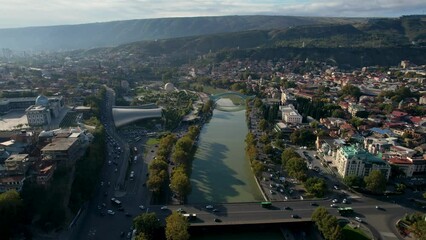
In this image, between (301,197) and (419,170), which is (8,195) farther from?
(419,170)

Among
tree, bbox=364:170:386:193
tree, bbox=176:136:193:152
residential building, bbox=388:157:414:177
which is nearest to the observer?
tree, bbox=364:170:386:193

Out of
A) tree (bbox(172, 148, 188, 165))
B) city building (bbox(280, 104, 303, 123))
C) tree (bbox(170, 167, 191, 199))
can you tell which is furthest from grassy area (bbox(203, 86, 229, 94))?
tree (bbox(170, 167, 191, 199))

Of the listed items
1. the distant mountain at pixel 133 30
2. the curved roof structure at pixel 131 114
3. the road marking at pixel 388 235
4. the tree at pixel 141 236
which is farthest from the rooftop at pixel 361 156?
the distant mountain at pixel 133 30

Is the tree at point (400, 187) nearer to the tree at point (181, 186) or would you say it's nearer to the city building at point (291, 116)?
the tree at point (181, 186)

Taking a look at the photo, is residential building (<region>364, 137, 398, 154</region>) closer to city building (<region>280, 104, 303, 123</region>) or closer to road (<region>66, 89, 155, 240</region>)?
city building (<region>280, 104, 303, 123</region>)

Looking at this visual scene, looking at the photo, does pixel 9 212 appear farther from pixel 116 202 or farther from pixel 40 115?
pixel 40 115

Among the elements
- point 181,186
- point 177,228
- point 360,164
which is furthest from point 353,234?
point 181,186
